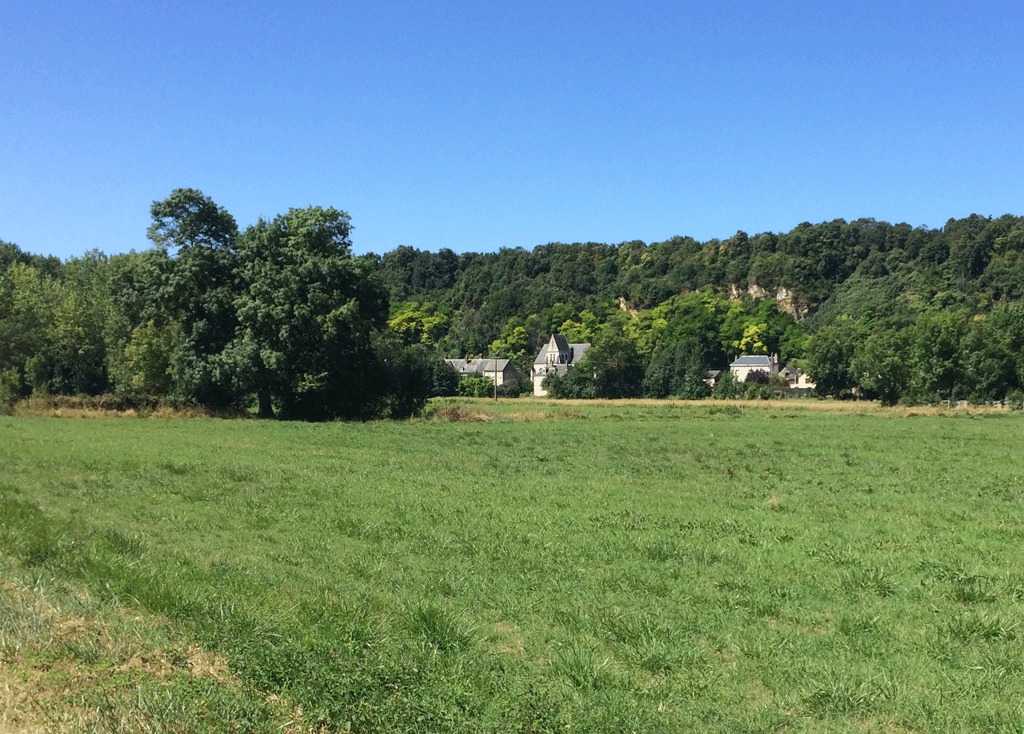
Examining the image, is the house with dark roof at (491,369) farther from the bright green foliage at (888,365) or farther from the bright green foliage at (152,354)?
the bright green foliage at (152,354)

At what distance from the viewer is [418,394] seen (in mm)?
51094

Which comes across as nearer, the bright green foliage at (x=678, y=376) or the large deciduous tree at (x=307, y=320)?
the large deciduous tree at (x=307, y=320)

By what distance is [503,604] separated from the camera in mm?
8117

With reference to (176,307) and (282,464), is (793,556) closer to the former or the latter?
(282,464)

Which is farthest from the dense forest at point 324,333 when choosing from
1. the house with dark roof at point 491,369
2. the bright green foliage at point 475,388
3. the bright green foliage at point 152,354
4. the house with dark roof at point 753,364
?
the house with dark roof at point 491,369

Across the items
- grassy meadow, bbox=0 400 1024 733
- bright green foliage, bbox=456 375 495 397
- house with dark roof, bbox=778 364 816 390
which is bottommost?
grassy meadow, bbox=0 400 1024 733

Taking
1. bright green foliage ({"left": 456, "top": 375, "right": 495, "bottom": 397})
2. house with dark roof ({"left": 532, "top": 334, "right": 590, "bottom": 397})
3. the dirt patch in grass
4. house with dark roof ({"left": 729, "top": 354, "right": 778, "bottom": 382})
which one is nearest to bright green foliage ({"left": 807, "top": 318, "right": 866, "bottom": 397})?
house with dark roof ({"left": 729, "top": 354, "right": 778, "bottom": 382})

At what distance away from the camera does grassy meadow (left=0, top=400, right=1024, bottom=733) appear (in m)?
5.41

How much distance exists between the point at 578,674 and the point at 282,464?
17.3m

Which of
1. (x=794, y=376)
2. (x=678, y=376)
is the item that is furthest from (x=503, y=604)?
(x=794, y=376)

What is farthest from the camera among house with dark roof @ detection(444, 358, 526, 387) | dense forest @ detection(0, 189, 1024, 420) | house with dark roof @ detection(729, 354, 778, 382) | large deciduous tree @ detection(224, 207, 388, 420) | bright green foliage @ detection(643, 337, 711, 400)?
house with dark roof @ detection(729, 354, 778, 382)

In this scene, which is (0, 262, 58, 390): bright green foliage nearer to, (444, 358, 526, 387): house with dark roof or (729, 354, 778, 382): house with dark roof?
(444, 358, 526, 387): house with dark roof

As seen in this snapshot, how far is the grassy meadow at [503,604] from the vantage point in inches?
213

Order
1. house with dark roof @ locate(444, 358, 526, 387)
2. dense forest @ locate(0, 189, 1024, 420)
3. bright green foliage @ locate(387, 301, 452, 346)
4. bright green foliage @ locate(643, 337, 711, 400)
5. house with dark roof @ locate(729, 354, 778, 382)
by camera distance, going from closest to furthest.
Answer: dense forest @ locate(0, 189, 1024, 420) < bright green foliage @ locate(643, 337, 711, 400) < house with dark roof @ locate(444, 358, 526, 387) < house with dark roof @ locate(729, 354, 778, 382) < bright green foliage @ locate(387, 301, 452, 346)
